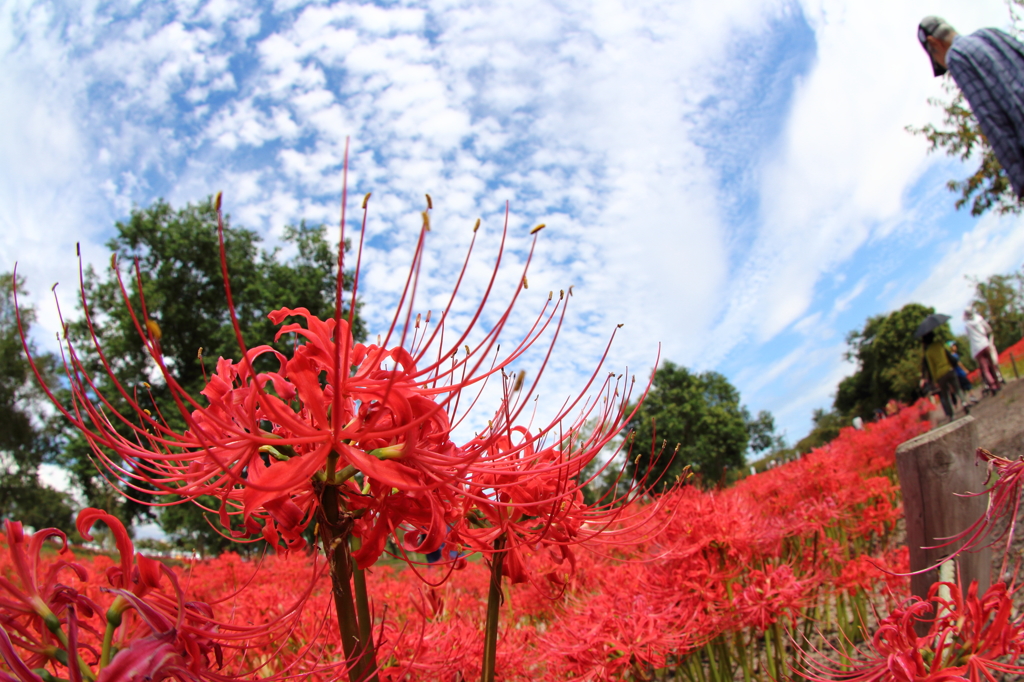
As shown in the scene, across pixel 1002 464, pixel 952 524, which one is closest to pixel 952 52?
pixel 952 524

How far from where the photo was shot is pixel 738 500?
10.8 feet

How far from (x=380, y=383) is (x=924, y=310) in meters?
52.4

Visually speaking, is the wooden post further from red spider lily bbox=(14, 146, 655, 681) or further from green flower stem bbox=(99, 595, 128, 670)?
green flower stem bbox=(99, 595, 128, 670)

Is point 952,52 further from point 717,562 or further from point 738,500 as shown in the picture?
point 717,562

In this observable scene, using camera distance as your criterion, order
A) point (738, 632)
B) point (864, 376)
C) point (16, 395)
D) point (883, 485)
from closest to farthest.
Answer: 1. point (738, 632)
2. point (883, 485)
3. point (16, 395)
4. point (864, 376)

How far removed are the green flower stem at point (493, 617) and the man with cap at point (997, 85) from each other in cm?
627

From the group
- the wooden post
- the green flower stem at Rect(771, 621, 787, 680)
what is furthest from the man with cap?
the green flower stem at Rect(771, 621, 787, 680)

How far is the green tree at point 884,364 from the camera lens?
1428 inches

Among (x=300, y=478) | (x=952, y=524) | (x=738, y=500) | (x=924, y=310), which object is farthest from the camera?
(x=924, y=310)

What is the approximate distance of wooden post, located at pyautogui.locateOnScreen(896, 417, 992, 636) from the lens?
2.55 m

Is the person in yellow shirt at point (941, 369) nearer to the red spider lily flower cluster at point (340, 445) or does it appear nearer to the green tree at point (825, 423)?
the red spider lily flower cluster at point (340, 445)

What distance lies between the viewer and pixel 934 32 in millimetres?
6016

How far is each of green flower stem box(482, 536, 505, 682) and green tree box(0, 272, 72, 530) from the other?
97.5 feet

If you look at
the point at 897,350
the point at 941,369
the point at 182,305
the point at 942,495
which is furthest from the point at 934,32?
the point at 897,350
